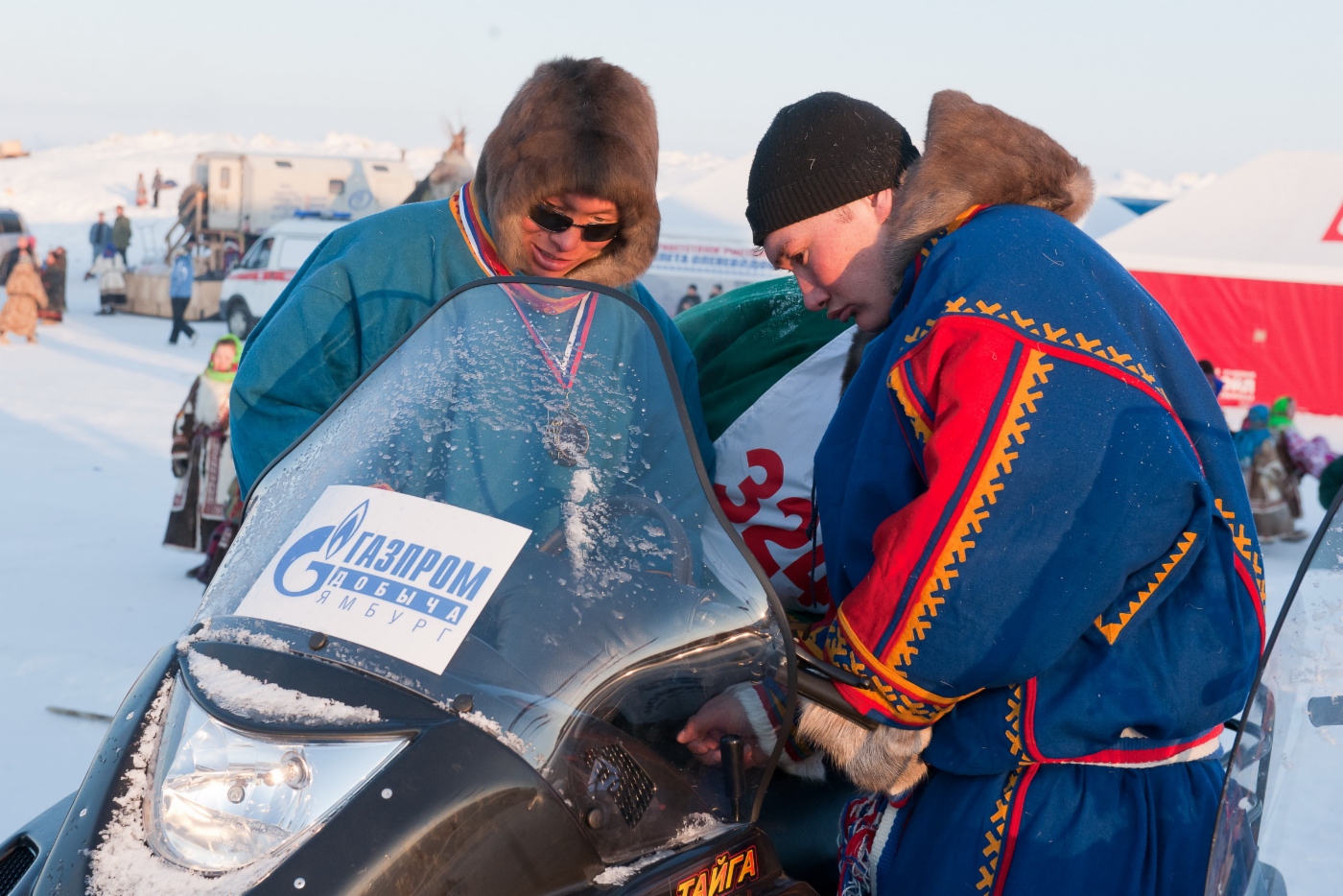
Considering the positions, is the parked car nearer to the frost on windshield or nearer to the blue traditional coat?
the blue traditional coat

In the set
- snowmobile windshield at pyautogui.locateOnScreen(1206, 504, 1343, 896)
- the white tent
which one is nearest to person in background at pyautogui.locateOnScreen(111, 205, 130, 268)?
the white tent

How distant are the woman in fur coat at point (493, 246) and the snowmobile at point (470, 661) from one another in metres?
0.62

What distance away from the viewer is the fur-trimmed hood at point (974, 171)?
1753 millimetres

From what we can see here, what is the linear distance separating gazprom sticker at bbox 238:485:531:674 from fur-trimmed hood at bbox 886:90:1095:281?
0.81m

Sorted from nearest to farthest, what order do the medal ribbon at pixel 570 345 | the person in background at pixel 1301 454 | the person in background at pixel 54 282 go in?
the medal ribbon at pixel 570 345
the person in background at pixel 1301 454
the person in background at pixel 54 282

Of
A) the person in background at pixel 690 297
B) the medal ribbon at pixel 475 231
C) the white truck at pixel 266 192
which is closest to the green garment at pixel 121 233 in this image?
the white truck at pixel 266 192

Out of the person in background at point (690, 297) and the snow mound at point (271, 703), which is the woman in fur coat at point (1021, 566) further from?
the person in background at point (690, 297)

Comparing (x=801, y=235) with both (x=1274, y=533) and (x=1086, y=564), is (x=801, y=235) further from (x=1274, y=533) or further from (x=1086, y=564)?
(x=1274, y=533)

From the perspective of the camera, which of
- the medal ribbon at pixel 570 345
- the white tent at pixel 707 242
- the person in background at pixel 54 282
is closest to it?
the medal ribbon at pixel 570 345

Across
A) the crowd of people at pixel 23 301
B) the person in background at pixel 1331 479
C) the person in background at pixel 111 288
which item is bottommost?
the person in background at pixel 111 288

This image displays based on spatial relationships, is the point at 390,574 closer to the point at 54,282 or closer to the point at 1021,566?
the point at 1021,566

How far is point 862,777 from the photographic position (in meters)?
1.71

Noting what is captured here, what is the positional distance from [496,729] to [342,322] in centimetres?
136

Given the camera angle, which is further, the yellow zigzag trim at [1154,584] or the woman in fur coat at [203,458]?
the woman in fur coat at [203,458]
